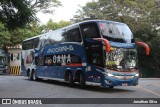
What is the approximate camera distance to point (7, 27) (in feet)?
72.0

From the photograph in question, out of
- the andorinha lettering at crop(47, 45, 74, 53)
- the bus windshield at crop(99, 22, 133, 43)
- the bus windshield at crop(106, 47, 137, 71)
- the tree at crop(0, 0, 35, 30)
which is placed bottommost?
the bus windshield at crop(106, 47, 137, 71)

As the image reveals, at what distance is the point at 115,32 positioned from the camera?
19047mm

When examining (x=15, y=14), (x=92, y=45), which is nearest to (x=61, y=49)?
(x=15, y=14)

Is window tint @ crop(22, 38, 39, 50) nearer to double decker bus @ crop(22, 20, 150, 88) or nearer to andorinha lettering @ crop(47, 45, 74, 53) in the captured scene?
andorinha lettering @ crop(47, 45, 74, 53)

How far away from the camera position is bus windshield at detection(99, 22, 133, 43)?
1873 cm

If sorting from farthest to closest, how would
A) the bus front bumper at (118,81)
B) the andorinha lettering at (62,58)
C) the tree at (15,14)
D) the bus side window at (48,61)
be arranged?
1. the bus side window at (48,61)
2. the andorinha lettering at (62,58)
3. the tree at (15,14)
4. the bus front bumper at (118,81)

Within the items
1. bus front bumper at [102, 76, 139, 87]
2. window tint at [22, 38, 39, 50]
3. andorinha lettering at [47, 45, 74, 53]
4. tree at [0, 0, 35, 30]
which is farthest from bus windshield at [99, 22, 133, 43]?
window tint at [22, 38, 39, 50]

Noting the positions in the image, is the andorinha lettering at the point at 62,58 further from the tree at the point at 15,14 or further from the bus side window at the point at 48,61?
the tree at the point at 15,14

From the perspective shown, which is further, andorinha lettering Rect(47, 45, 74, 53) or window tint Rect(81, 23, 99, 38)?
andorinha lettering Rect(47, 45, 74, 53)

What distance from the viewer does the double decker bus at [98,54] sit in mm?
18375

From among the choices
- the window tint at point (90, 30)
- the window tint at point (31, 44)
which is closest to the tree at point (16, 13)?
the window tint at point (90, 30)

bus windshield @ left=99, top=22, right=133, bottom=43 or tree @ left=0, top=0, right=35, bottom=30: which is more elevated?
tree @ left=0, top=0, right=35, bottom=30

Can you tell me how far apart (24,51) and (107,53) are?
49.4 feet

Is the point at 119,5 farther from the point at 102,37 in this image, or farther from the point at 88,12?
the point at 102,37
